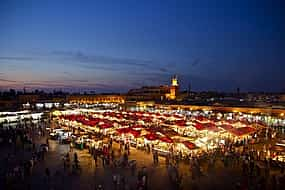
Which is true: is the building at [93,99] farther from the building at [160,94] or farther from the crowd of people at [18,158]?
the crowd of people at [18,158]

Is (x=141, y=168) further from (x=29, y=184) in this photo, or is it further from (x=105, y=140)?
(x=105, y=140)

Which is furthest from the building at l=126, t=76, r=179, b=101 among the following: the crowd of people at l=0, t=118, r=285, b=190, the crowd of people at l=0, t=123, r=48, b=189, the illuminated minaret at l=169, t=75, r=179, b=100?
the crowd of people at l=0, t=118, r=285, b=190

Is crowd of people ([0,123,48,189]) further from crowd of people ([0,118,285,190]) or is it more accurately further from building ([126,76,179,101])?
building ([126,76,179,101])

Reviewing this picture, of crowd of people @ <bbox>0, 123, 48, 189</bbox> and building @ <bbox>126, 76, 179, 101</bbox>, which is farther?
building @ <bbox>126, 76, 179, 101</bbox>

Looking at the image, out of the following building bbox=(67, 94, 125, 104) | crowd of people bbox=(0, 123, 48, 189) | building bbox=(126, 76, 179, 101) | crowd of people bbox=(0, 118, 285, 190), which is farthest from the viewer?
building bbox=(126, 76, 179, 101)

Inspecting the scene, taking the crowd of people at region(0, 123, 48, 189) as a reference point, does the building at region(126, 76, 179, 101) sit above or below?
above

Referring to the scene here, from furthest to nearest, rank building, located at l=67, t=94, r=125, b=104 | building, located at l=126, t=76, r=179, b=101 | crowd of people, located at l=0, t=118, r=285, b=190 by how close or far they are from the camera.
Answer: building, located at l=126, t=76, r=179, b=101 < building, located at l=67, t=94, r=125, b=104 < crowd of people, located at l=0, t=118, r=285, b=190

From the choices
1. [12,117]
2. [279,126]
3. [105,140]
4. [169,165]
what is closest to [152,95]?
[12,117]

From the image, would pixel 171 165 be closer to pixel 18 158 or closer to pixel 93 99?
pixel 18 158

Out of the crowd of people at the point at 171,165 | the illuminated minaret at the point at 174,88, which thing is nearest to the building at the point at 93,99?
the illuminated minaret at the point at 174,88

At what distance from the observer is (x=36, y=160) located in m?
13.6

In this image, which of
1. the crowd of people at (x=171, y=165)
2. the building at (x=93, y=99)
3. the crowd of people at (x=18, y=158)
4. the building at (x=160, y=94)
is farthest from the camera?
the building at (x=160, y=94)

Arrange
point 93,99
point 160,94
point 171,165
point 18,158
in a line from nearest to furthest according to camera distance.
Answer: point 171,165 < point 18,158 < point 93,99 < point 160,94

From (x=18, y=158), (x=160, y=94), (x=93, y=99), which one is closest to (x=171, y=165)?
(x=18, y=158)
